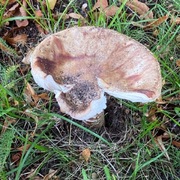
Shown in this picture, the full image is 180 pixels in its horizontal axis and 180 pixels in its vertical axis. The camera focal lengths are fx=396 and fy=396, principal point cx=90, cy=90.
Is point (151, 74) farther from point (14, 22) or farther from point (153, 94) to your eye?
point (14, 22)

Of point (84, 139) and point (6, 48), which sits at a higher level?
point (6, 48)

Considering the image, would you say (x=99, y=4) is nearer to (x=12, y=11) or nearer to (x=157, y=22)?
(x=157, y=22)

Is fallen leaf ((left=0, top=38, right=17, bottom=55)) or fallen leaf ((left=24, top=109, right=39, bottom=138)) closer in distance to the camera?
fallen leaf ((left=24, top=109, right=39, bottom=138))

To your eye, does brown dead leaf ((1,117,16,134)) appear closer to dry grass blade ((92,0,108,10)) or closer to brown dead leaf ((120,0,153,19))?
dry grass blade ((92,0,108,10))

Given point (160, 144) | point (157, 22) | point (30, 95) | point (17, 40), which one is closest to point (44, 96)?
point (30, 95)

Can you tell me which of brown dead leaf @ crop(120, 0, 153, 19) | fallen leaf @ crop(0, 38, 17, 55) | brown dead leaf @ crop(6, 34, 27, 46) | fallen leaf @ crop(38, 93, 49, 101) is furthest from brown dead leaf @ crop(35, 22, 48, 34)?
brown dead leaf @ crop(120, 0, 153, 19)

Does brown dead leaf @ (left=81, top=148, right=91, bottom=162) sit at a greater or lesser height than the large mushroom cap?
lesser
